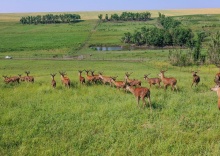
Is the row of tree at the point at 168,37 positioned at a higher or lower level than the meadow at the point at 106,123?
higher

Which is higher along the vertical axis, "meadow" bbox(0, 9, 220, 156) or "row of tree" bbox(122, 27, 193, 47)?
"row of tree" bbox(122, 27, 193, 47)

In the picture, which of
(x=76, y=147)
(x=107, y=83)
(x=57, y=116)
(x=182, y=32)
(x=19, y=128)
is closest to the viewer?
(x=76, y=147)

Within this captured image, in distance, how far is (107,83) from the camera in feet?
82.2

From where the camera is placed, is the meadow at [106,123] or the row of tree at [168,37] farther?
the row of tree at [168,37]

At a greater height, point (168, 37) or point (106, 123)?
point (168, 37)

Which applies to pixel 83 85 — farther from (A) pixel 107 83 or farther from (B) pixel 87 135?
(B) pixel 87 135

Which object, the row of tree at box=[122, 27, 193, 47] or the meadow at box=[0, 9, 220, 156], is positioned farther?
the row of tree at box=[122, 27, 193, 47]

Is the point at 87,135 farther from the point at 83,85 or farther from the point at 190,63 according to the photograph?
the point at 190,63

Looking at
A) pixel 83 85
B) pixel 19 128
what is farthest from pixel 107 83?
pixel 19 128

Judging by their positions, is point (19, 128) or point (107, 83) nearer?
point (19, 128)

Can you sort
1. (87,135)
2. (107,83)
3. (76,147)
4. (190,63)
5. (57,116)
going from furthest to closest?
(190,63) → (107,83) → (57,116) → (87,135) → (76,147)

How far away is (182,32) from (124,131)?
289 ft

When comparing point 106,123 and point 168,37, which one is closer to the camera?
point 106,123

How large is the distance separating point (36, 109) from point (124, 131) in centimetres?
605
